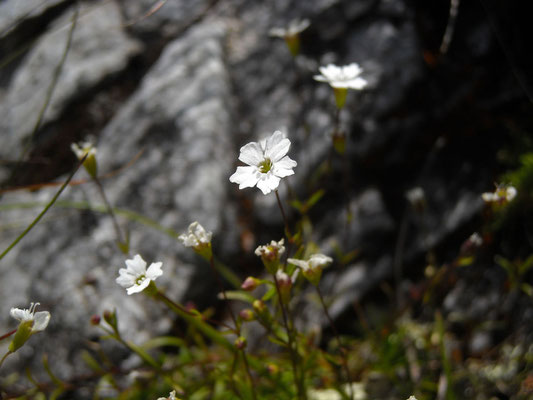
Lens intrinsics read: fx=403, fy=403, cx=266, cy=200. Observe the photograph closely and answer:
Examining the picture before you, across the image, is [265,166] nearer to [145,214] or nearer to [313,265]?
[313,265]

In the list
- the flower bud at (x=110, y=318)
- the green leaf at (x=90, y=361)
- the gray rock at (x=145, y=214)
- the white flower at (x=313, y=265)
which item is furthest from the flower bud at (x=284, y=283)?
the green leaf at (x=90, y=361)

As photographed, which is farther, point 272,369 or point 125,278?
point 272,369

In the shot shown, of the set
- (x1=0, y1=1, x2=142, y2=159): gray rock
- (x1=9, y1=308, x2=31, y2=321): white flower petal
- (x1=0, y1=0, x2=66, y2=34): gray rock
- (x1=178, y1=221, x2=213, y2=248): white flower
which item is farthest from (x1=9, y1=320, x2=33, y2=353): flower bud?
(x1=0, y1=0, x2=66, y2=34): gray rock

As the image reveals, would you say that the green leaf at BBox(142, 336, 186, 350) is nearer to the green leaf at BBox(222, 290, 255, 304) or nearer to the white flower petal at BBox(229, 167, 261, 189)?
the green leaf at BBox(222, 290, 255, 304)

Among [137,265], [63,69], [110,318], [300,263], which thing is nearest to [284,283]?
[300,263]

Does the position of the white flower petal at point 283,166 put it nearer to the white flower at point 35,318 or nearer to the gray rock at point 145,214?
the white flower at point 35,318

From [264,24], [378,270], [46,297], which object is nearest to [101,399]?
[46,297]

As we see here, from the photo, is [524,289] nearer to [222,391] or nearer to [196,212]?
[222,391]

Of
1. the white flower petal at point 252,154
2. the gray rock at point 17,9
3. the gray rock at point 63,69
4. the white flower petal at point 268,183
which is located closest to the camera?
the white flower petal at point 268,183
